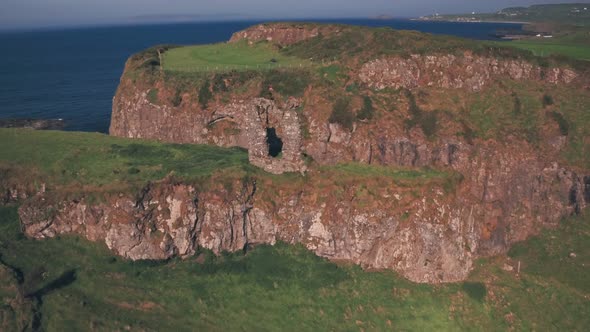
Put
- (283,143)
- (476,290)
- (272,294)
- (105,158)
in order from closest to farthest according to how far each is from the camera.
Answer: (272,294) < (476,290) < (283,143) < (105,158)

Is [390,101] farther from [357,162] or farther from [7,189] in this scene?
[7,189]

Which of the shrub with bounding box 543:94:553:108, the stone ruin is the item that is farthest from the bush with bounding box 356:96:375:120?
Result: the shrub with bounding box 543:94:553:108

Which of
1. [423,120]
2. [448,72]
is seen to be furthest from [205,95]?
[448,72]

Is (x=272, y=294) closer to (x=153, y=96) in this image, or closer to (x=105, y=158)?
(x=105, y=158)

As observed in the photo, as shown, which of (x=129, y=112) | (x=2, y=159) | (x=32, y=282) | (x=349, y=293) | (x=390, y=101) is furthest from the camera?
(x=129, y=112)

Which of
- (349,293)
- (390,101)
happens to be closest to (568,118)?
(390,101)

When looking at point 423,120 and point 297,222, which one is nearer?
point 297,222

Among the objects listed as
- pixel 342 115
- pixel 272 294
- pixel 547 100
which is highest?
pixel 547 100

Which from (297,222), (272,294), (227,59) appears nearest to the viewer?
(272,294)
